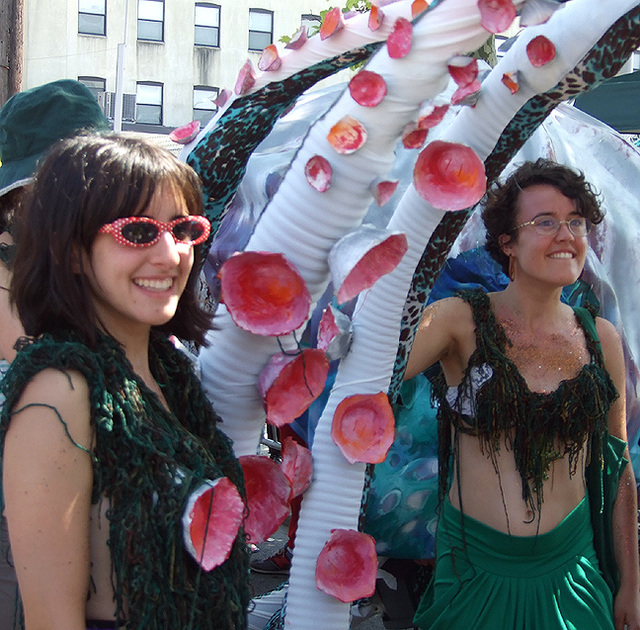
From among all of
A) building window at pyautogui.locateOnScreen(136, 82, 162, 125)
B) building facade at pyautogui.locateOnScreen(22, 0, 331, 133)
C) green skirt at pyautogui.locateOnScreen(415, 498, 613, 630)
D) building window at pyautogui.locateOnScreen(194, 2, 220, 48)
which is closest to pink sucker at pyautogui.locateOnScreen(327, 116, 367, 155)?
green skirt at pyautogui.locateOnScreen(415, 498, 613, 630)

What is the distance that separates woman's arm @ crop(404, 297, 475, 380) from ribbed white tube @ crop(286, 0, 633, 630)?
375 mm

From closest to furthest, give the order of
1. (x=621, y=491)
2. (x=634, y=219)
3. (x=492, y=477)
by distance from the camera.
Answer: (x=492, y=477), (x=621, y=491), (x=634, y=219)

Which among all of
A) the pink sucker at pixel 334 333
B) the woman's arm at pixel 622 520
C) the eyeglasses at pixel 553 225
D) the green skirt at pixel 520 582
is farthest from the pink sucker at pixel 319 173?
the woman's arm at pixel 622 520

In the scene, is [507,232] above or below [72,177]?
below

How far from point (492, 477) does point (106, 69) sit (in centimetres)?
2152

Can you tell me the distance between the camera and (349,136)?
1.44 meters

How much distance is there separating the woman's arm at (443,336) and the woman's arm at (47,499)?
1.09 m

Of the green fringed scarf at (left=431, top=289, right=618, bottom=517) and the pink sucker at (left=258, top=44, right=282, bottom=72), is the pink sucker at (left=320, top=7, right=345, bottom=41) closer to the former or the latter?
the pink sucker at (left=258, top=44, right=282, bottom=72)

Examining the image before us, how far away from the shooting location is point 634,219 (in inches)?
118

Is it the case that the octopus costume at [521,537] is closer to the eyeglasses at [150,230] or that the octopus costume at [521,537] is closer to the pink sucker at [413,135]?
the pink sucker at [413,135]

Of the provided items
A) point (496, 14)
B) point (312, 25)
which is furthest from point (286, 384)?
point (312, 25)

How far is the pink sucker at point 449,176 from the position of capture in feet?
4.90

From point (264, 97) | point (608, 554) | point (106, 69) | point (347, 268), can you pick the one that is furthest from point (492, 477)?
point (106, 69)

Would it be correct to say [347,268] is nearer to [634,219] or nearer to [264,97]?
[264,97]
